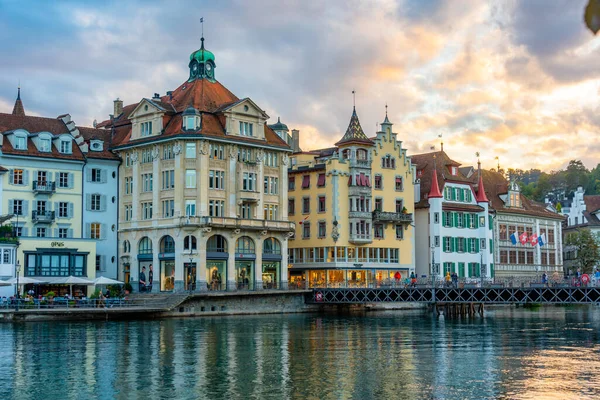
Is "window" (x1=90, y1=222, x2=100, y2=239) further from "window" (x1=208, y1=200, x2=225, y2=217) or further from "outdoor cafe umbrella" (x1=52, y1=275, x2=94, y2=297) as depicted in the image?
"window" (x1=208, y1=200, x2=225, y2=217)

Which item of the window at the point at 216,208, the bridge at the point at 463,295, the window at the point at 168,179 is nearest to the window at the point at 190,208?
the window at the point at 216,208

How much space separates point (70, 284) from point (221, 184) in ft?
58.9

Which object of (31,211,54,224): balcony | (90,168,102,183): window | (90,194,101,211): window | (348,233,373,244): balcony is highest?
(90,168,102,183): window

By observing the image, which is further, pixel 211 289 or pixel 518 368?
pixel 211 289

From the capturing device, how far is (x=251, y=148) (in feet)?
310

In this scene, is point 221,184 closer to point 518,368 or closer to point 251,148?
point 251,148

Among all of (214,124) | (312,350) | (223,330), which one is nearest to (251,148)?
(214,124)

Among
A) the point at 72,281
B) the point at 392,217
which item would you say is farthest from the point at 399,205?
the point at 72,281

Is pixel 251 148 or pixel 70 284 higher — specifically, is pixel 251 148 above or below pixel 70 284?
above

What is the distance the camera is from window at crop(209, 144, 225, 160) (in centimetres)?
9094

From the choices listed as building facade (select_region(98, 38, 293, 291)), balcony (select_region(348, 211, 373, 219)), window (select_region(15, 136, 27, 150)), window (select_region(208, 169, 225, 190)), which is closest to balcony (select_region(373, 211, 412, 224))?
balcony (select_region(348, 211, 373, 219))

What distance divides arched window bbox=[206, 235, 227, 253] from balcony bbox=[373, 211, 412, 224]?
19634 millimetres

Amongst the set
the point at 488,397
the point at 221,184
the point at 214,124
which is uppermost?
the point at 214,124

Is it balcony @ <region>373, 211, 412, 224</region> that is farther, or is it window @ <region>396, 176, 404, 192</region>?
window @ <region>396, 176, 404, 192</region>
